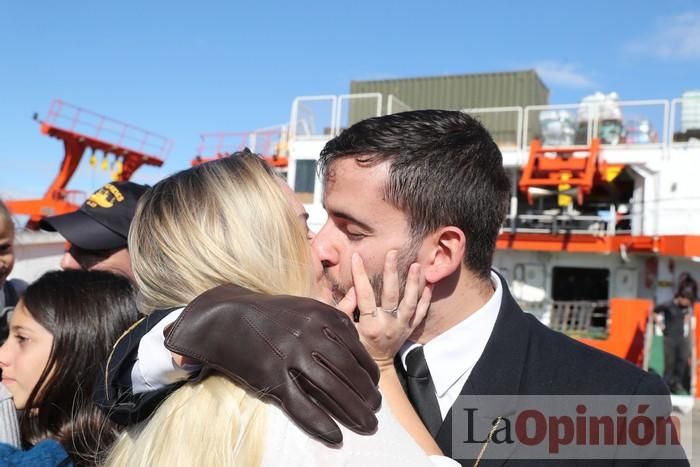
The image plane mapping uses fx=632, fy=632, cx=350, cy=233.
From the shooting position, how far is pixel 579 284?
18.7 meters

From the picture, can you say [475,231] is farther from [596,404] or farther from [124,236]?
[124,236]

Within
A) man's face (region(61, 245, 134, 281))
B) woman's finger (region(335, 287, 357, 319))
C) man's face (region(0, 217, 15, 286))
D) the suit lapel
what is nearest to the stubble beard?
woman's finger (region(335, 287, 357, 319))

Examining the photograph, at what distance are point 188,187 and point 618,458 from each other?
153cm

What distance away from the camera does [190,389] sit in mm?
1424

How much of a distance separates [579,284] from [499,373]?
1781 centimetres

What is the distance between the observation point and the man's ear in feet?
7.29

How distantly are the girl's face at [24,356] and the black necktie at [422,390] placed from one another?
4.64 feet

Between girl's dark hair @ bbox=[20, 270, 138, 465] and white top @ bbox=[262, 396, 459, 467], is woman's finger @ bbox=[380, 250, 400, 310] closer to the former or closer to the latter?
white top @ bbox=[262, 396, 459, 467]

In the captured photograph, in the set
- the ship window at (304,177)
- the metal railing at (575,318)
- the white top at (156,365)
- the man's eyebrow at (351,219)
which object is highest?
the ship window at (304,177)

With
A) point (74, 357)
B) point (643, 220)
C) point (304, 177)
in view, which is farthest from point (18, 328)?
point (304, 177)

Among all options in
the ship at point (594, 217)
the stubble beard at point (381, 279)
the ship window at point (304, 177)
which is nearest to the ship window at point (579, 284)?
the ship at point (594, 217)

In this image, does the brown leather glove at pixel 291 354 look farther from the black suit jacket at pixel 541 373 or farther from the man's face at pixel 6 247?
the man's face at pixel 6 247

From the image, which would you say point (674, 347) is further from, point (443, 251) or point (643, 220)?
point (443, 251)

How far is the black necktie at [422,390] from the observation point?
6.79ft
